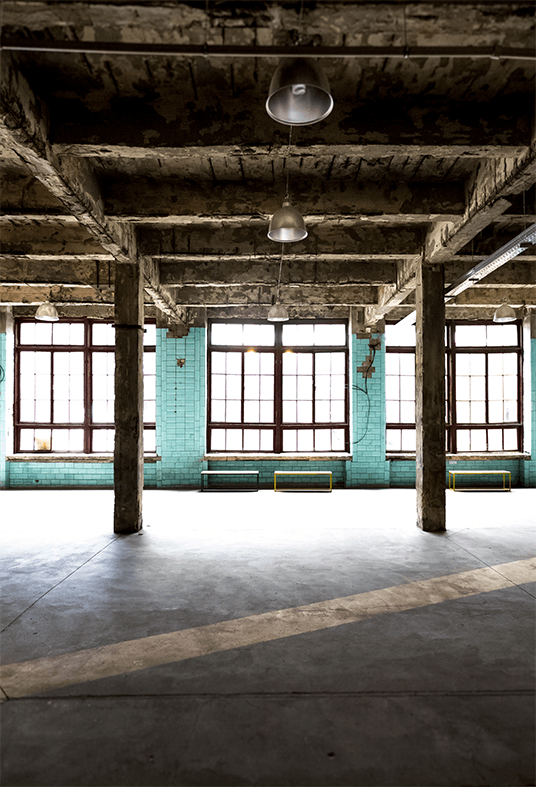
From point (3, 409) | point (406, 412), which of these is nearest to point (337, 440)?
point (406, 412)

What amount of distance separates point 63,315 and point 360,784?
1038cm

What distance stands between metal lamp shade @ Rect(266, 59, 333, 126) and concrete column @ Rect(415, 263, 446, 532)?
4.10m

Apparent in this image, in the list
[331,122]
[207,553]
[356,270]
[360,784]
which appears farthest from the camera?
[356,270]

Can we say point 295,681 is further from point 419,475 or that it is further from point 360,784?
point 419,475

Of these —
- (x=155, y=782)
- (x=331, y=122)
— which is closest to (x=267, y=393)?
(x=331, y=122)

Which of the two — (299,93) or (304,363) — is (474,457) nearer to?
(304,363)

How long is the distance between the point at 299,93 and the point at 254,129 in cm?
119

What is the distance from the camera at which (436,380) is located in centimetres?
646

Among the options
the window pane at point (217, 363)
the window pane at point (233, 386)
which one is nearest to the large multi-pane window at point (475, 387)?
the window pane at point (233, 386)

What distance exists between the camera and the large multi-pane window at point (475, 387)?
10.9 metres

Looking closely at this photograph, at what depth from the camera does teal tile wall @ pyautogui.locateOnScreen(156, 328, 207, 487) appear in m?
10.4

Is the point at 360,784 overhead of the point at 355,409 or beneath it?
beneath

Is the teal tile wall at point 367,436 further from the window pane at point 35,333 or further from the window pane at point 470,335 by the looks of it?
the window pane at point 35,333

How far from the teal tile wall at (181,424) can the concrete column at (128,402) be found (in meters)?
3.81
